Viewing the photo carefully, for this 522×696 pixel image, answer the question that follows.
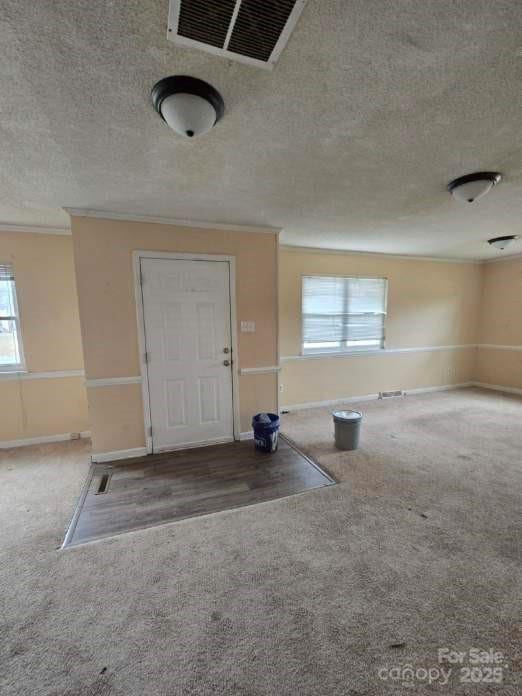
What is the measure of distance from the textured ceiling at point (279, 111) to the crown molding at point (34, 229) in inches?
21.7

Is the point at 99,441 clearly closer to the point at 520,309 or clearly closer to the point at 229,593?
the point at 229,593

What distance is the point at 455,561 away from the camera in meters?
1.75

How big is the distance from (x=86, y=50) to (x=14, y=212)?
2.50 m

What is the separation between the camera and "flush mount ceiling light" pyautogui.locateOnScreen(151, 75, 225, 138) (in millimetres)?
1284

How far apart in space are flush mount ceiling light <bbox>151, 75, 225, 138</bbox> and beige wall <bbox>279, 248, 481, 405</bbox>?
10.00ft

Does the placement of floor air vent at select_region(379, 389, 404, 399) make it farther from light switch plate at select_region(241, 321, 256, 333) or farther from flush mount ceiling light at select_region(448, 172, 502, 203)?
flush mount ceiling light at select_region(448, 172, 502, 203)

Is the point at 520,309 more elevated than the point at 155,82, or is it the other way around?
the point at 155,82

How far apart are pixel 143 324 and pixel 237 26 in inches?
99.6

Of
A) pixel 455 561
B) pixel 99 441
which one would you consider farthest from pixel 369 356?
pixel 99 441

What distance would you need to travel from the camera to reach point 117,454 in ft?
10.2

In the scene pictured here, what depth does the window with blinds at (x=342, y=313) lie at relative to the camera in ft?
15.4

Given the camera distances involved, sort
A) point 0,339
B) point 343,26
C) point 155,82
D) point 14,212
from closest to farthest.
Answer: point 343,26 → point 155,82 → point 14,212 → point 0,339

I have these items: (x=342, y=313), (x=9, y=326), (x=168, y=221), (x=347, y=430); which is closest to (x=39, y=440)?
(x=9, y=326)

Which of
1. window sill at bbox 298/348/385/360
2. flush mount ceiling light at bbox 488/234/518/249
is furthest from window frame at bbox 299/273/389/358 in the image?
flush mount ceiling light at bbox 488/234/518/249
